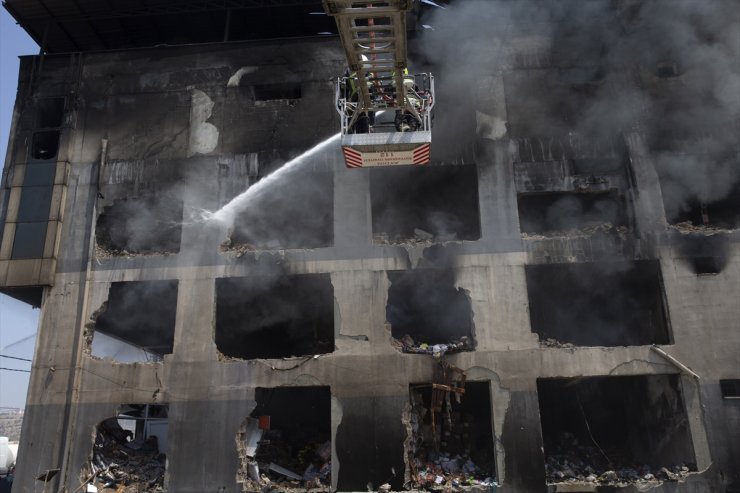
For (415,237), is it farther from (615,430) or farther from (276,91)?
(615,430)

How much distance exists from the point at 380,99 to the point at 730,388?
10.9 meters

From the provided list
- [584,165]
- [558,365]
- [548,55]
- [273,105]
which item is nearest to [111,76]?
[273,105]

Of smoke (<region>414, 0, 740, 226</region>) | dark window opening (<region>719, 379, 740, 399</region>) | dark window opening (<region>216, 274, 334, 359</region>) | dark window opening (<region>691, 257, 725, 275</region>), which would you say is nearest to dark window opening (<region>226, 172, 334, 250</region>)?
dark window opening (<region>216, 274, 334, 359</region>)

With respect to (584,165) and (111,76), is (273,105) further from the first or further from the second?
(584,165)

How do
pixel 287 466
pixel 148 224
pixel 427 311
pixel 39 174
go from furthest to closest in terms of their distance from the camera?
pixel 427 311 < pixel 148 224 < pixel 39 174 < pixel 287 466

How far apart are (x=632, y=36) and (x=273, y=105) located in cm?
1052

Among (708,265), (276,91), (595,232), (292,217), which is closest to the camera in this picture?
(708,265)

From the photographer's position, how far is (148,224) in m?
16.0

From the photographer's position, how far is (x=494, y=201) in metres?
14.7

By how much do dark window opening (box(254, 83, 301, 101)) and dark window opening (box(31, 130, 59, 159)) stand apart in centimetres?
644

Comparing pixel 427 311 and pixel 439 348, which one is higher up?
pixel 427 311

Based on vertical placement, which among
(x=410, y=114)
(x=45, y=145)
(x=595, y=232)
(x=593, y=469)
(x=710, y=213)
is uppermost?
(x=45, y=145)

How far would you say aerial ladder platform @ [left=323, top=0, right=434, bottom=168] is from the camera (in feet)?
30.9

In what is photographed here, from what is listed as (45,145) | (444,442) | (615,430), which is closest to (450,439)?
(444,442)
